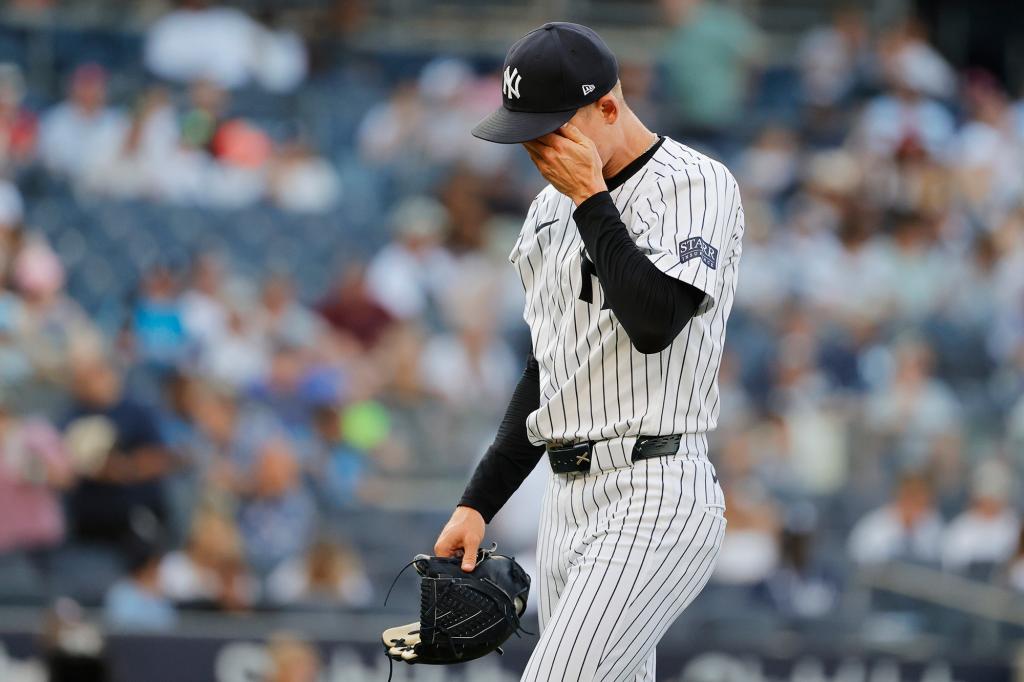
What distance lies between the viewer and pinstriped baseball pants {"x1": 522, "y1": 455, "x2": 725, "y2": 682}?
123 inches

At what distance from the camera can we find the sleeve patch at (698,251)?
3.06 meters

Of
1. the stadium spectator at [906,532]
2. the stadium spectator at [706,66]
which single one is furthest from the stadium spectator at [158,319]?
the stadium spectator at [706,66]

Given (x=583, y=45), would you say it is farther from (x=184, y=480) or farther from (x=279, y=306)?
(x=279, y=306)

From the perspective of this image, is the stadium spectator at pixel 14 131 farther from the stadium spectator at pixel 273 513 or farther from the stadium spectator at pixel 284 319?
the stadium spectator at pixel 273 513

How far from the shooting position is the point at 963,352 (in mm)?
10836

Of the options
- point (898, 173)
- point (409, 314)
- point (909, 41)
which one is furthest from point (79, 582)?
point (909, 41)

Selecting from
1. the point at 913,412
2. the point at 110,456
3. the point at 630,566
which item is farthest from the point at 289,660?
the point at 913,412

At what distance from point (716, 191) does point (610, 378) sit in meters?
0.43

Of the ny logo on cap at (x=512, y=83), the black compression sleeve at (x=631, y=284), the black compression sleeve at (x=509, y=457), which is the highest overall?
the ny logo on cap at (x=512, y=83)

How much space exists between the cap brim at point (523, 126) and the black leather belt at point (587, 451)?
0.63 meters

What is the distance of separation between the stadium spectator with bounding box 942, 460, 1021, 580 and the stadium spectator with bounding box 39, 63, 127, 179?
234 inches

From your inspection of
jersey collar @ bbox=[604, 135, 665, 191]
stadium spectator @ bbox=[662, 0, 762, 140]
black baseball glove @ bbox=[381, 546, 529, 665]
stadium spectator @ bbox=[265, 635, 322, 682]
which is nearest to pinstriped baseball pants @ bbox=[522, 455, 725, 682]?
black baseball glove @ bbox=[381, 546, 529, 665]

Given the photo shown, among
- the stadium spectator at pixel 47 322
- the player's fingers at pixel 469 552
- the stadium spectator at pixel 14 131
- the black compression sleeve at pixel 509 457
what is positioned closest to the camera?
the player's fingers at pixel 469 552

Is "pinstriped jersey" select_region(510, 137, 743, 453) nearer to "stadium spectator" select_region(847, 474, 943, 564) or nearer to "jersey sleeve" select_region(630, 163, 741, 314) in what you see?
"jersey sleeve" select_region(630, 163, 741, 314)
